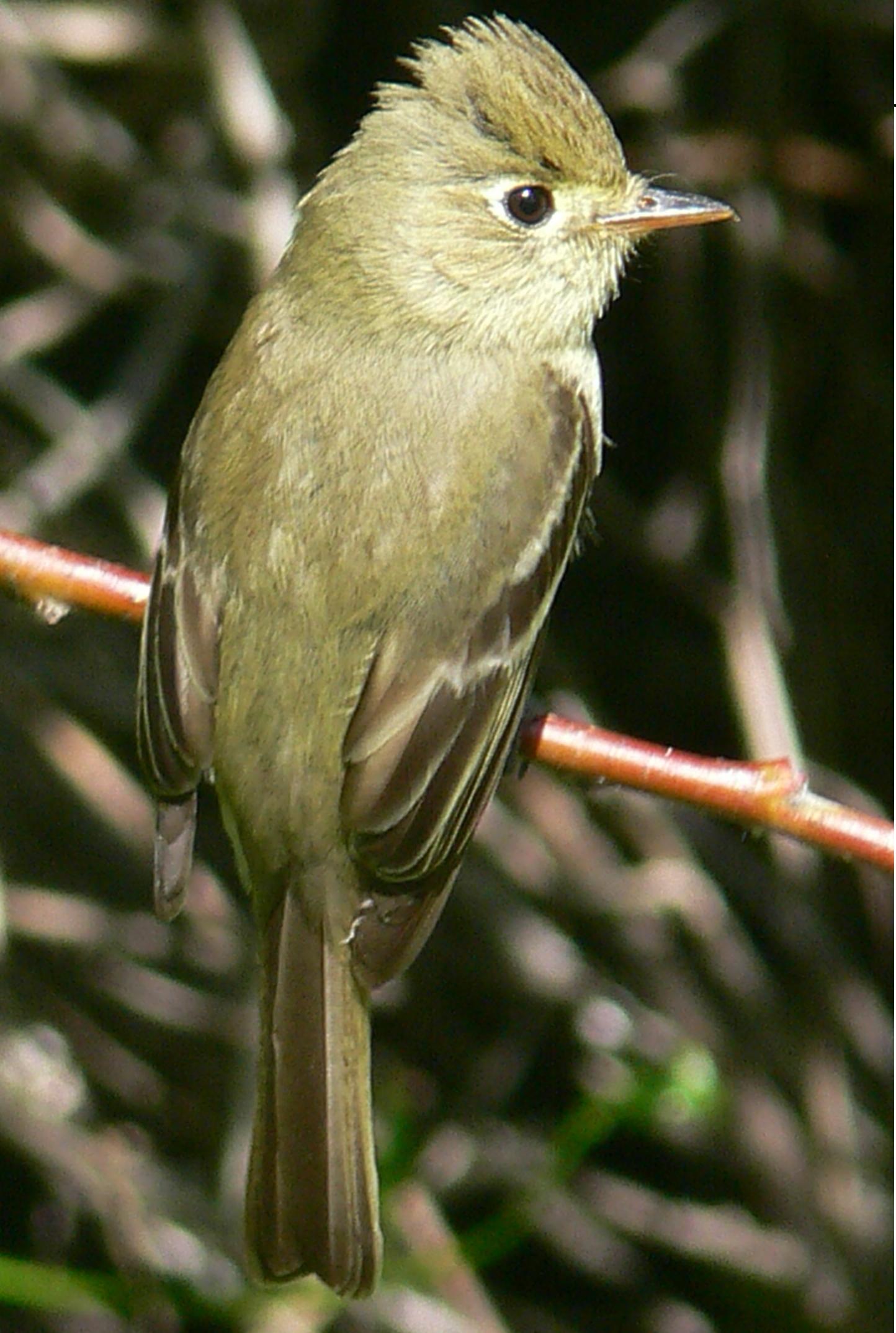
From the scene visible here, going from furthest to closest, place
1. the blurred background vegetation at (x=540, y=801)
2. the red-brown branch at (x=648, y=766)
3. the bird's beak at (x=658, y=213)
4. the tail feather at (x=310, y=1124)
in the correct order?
1. the blurred background vegetation at (x=540, y=801)
2. the bird's beak at (x=658, y=213)
3. the tail feather at (x=310, y=1124)
4. the red-brown branch at (x=648, y=766)

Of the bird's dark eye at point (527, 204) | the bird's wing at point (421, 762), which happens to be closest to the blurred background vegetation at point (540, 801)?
the bird's dark eye at point (527, 204)

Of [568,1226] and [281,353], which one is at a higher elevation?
[281,353]

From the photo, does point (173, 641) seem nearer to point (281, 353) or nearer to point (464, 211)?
point (281, 353)

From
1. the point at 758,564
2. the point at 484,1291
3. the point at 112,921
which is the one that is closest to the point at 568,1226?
the point at 484,1291

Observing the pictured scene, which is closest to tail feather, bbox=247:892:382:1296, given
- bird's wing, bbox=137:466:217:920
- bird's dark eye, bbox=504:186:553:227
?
bird's wing, bbox=137:466:217:920

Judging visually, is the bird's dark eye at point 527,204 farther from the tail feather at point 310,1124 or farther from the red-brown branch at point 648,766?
the tail feather at point 310,1124

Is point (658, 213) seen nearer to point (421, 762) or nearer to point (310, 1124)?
point (421, 762)

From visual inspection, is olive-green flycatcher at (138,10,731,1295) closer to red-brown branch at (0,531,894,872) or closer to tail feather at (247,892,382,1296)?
tail feather at (247,892,382,1296)
